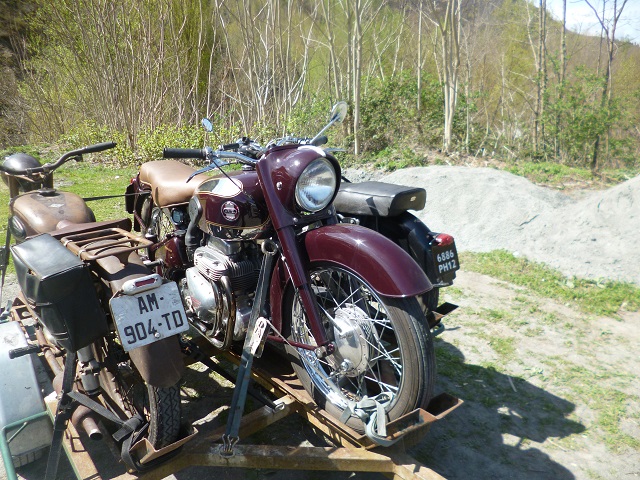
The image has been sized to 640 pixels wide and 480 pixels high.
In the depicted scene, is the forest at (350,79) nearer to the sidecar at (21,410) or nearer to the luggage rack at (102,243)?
the luggage rack at (102,243)

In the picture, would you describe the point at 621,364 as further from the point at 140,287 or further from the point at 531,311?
the point at 140,287

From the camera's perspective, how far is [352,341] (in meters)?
2.12

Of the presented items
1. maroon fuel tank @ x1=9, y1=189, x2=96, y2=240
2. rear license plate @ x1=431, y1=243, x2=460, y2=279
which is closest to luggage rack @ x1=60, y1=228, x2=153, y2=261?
maroon fuel tank @ x1=9, y1=189, x2=96, y2=240

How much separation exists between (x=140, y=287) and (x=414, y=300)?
1.05m

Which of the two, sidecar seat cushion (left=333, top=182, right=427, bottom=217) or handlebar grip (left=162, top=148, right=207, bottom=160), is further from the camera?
sidecar seat cushion (left=333, top=182, right=427, bottom=217)

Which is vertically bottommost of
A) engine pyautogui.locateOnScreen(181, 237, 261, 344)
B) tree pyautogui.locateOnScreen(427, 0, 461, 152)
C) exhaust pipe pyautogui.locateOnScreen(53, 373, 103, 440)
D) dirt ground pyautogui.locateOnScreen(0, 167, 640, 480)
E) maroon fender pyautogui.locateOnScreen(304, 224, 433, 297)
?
dirt ground pyautogui.locateOnScreen(0, 167, 640, 480)

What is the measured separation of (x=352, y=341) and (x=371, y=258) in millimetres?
394

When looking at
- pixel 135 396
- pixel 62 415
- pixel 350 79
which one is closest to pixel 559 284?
pixel 135 396

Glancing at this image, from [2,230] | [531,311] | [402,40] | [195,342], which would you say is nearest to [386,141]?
[402,40]

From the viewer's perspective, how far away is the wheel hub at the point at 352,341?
2105mm

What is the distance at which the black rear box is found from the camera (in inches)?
72.1

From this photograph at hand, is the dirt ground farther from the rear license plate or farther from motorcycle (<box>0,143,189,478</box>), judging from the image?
the rear license plate

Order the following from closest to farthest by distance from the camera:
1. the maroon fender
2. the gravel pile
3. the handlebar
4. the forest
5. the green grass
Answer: the maroon fender < the handlebar < the green grass < the gravel pile < the forest

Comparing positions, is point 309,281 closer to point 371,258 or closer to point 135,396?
point 371,258
